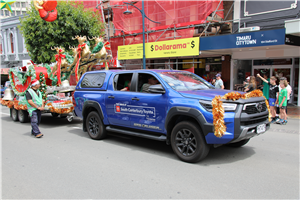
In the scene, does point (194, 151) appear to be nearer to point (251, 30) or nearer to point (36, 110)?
point (36, 110)

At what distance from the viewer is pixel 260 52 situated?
14422mm

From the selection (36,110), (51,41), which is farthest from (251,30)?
(51,41)

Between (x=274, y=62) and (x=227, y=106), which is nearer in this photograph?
(x=227, y=106)

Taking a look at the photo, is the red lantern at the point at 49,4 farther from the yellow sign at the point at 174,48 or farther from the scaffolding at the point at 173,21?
the yellow sign at the point at 174,48

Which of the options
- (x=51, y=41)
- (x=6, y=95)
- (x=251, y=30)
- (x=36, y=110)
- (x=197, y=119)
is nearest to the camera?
(x=197, y=119)

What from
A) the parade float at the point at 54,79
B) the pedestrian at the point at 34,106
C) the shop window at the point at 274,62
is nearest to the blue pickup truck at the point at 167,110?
the pedestrian at the point at 34,106

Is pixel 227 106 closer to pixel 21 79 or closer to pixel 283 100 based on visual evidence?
pixel 283 100

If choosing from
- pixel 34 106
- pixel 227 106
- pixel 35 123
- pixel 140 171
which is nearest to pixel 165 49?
pixel 34 106

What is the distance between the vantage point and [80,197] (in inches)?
143

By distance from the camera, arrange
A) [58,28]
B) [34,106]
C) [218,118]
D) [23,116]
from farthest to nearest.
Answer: [58,28], [23,116], [34,106], [218,118]

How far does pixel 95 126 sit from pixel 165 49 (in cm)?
952

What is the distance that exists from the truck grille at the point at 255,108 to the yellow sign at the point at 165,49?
30.0ft

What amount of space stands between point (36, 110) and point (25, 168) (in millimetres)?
3083

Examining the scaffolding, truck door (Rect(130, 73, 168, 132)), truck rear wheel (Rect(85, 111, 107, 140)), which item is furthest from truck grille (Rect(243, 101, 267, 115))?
the scaffolding
